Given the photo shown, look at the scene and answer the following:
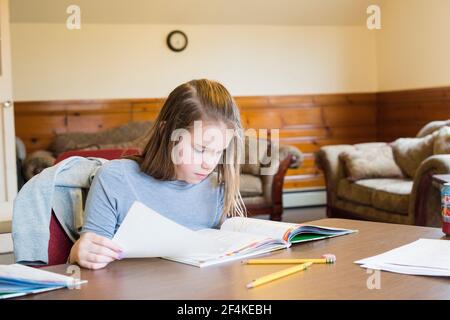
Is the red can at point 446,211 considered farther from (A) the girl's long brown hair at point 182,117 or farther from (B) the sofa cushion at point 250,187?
A: (B) the sofa cushion at point 250,187

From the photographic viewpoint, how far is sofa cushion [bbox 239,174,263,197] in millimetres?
4805

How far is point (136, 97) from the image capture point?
580cm

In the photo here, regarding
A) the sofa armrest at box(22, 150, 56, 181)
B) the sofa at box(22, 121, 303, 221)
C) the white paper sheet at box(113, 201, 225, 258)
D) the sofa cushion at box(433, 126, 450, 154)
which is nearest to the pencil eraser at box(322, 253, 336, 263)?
the white paper sheet at box(113, 201, 225, 258)

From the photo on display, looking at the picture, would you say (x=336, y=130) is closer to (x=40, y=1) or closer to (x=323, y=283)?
(x=40, y=1)

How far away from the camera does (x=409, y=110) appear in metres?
6.02

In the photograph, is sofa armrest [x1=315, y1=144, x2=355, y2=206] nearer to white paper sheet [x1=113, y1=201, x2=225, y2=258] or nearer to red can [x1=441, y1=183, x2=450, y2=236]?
red can [x1=441, y1=183, x2=450, y2=236]

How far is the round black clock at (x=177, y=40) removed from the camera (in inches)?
229

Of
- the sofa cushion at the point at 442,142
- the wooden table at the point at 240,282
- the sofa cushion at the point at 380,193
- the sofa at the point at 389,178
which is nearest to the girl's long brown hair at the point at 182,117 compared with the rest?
the wooden table at the point at 240,282

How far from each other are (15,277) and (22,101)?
470cm

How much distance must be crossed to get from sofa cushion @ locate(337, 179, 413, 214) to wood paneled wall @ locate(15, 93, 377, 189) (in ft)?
4.94

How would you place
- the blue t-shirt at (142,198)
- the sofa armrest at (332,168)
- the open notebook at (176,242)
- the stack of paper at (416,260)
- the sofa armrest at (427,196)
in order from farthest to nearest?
the sofa armrest at (332,168), the sofa armrest at (427,196), the blue t-shirt at (142,198), the open notebook at (176,242), the stack of paper at (416,260)

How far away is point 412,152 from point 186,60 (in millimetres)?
2244

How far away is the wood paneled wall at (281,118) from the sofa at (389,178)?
127cm
